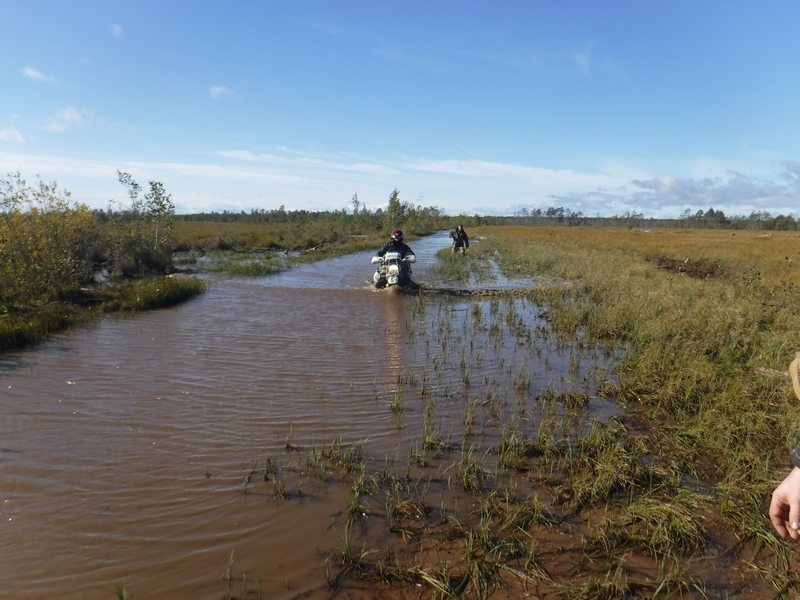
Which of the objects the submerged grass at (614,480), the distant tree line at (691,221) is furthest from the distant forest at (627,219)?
the submerged grass at (614,480)

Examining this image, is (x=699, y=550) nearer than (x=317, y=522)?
Yes

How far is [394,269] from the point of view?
1503 cm

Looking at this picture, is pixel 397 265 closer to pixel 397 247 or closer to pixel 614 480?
pixel 397 247

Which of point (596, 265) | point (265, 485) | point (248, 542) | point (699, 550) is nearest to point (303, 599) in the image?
point (248, 542)

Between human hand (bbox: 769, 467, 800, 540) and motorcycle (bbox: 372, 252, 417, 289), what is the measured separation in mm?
13298

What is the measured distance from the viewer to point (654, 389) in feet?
20.9

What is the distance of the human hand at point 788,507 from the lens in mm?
1670

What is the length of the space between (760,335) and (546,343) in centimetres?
318

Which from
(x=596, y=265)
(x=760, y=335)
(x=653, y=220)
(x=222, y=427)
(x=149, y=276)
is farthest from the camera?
(x=653, y=220)

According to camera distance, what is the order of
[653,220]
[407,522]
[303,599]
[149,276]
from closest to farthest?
[303,599] → [407,522] → [149,276] → [653,220]

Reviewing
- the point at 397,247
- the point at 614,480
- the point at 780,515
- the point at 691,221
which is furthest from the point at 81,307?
the point at 691,221

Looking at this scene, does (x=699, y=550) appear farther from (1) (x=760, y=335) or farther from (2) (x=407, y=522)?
(1) (x=760, y=335)

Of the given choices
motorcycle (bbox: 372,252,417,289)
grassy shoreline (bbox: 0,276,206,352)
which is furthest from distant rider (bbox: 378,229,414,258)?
Result: grassy shoreline (bbox: 0,276,206,352)

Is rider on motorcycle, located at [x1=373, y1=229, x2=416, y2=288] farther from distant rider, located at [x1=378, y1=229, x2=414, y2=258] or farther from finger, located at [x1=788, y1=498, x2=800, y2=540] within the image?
finger, located at [x1=788, y1=498, x2=800, y2=540]
